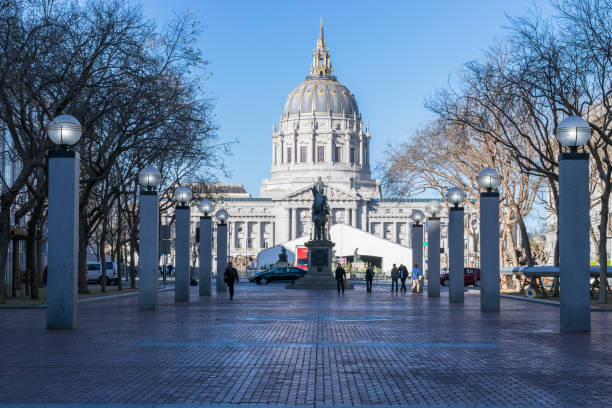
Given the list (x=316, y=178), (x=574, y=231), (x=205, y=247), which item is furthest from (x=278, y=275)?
(x=316, y=178)

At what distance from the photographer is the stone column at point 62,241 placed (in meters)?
17.1

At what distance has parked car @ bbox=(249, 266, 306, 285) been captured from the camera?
217 feet

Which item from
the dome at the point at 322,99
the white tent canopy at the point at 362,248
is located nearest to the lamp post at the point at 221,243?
the white tent canopy at the point at 362,248

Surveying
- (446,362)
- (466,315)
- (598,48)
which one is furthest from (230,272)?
(446,362)

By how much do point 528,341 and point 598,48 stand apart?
51.0ft

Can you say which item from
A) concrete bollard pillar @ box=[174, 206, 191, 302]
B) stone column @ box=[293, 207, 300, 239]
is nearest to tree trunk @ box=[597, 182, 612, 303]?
concrete bollard pillar @ box=[174, 206, 191, 302]

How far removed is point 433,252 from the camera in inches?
1395

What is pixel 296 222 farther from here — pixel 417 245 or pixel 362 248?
pixel 417 245

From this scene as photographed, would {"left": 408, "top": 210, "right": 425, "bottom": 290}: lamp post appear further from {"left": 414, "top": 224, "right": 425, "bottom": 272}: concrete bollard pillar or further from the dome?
the dome

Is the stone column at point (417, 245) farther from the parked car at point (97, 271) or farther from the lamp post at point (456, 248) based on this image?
the parked car at point (97, 271)

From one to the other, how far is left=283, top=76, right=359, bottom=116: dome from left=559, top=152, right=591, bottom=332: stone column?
534ft

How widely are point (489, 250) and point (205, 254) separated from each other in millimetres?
14736

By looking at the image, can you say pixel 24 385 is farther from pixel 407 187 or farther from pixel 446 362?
pixel 407 187

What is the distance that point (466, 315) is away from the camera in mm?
22531
